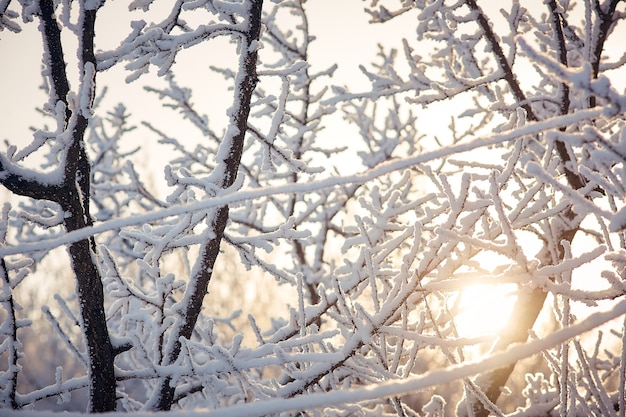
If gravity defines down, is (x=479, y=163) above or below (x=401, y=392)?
above

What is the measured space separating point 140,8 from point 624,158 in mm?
2297

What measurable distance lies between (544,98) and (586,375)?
184 cm

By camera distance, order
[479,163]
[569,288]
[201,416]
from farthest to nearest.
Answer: [479,163] < [569,288] < [201,416]

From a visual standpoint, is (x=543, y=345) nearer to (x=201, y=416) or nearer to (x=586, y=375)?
(x=201, y=416)

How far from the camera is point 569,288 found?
142cm

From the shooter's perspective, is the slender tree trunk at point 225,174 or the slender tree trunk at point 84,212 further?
the slender tree trunk at point 225,174

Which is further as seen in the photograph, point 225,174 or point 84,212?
point 225,174

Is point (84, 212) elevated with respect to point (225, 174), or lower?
lower

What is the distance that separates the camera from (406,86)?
3.31 meters

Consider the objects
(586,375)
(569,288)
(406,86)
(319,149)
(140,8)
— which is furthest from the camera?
(319,149)

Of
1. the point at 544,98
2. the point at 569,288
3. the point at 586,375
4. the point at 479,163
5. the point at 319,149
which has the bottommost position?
the point at 586,375

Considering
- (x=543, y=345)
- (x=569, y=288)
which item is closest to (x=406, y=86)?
(x=569, y=288)

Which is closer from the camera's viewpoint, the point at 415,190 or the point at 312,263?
the point at 312,263

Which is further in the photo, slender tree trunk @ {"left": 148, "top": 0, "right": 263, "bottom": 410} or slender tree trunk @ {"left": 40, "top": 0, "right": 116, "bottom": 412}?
slender tree trunk @ {"left": 148, "top": 0, "right": 263, "bottom": 410}
